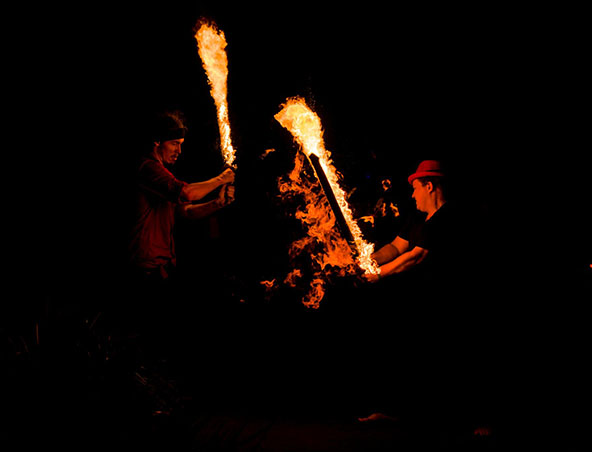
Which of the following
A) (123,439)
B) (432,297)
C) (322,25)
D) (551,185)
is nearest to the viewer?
(123,439)

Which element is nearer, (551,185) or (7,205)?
(551,185)

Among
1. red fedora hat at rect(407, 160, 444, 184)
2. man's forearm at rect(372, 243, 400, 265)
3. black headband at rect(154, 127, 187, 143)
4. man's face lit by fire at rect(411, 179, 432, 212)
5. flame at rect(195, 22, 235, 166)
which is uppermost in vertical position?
flame at rect(195, 22, 235, 166)

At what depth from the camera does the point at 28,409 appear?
4.32 m

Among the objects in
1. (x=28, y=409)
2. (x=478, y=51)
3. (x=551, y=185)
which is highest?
(x=478, y=51)

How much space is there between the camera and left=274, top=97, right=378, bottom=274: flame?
4945 millimetres

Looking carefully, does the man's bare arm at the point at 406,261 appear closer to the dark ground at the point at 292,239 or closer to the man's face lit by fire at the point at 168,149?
the dark ground at the point at 292,239

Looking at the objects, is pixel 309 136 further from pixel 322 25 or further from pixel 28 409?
pixel 28 409

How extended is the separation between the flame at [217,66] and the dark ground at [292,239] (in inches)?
4.7

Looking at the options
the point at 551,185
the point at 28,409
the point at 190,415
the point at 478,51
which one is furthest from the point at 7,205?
the point at 551,185

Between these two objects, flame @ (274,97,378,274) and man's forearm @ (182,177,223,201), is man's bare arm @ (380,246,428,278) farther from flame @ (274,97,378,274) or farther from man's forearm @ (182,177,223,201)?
man's forearm @ (182,177,223,201)

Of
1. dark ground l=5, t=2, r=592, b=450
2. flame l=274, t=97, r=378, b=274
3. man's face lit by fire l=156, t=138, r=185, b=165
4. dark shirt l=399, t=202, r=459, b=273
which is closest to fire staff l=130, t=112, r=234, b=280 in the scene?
man's face lit by fire l=156, t=138, r=185, b=165

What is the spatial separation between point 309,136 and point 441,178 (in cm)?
150

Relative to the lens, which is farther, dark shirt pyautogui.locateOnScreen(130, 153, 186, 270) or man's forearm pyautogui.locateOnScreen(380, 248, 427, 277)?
dark shirt pyautogui.locateOnScreen(130, 153, 186, 270)

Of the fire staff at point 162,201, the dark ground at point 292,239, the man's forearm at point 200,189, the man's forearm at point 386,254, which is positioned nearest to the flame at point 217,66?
the dark ground at point 292,239
